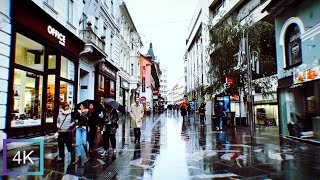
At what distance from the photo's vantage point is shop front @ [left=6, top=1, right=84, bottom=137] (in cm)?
1025

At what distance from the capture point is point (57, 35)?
44.7 feet

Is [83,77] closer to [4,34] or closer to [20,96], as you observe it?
[20,96]

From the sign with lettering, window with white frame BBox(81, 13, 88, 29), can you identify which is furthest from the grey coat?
the sign with lettering

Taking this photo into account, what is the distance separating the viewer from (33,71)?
11641mm

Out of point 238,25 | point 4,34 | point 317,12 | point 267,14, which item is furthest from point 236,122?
point 4,34

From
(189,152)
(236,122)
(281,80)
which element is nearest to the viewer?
(189,152)

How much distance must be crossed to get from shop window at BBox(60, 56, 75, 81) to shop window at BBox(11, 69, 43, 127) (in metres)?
2.74

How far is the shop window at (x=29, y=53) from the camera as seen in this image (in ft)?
35.3

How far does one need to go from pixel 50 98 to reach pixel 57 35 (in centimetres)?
317

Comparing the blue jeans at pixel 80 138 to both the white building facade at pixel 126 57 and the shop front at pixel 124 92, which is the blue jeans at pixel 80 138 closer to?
the white building facade at pixel 126 57

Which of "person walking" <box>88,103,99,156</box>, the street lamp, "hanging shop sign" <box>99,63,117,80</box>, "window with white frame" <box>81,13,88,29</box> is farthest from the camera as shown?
"hanging shop sign" <box>99,63,117,80</box>

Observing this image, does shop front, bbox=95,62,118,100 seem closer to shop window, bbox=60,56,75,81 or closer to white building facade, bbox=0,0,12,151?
shop window, bbox=60,56,75,81

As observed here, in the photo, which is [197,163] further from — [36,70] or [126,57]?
[126,57]

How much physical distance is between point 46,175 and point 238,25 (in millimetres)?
16548
